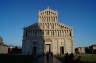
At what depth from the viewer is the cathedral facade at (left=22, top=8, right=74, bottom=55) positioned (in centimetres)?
4606

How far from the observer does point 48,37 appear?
46375 millimetres

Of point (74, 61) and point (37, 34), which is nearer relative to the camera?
point (74, 61)

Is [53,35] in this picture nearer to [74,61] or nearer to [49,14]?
[49,14]

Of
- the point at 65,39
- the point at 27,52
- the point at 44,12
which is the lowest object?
the point at 27,52

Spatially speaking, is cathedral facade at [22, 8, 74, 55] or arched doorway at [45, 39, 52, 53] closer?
cathedral facade at [22, 8, 74, 55]

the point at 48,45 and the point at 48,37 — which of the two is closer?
the point at 48,37

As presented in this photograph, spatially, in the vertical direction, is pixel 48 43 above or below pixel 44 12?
below

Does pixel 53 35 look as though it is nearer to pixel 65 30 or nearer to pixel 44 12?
pixel 65 30

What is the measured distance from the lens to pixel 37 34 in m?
46.9

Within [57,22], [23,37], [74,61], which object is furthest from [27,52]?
[74,61]

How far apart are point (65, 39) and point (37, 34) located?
8605 mm

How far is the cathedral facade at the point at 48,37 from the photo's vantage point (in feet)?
151

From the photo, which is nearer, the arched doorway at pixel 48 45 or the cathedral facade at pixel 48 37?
the cathedral facade at pixel 48 37

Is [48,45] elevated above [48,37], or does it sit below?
below
